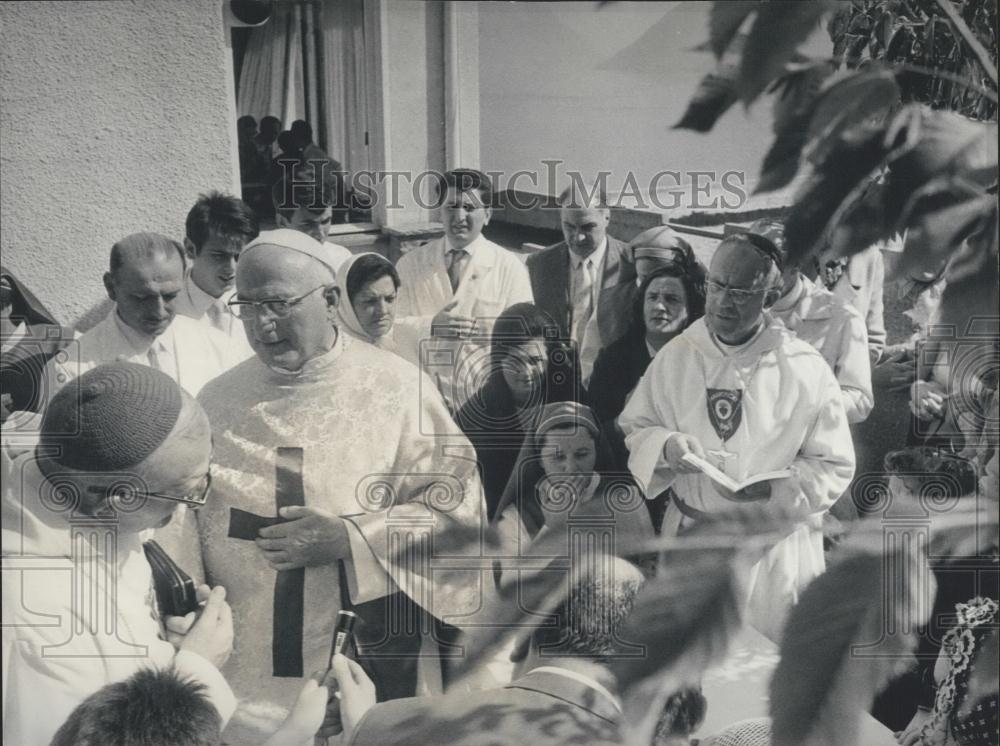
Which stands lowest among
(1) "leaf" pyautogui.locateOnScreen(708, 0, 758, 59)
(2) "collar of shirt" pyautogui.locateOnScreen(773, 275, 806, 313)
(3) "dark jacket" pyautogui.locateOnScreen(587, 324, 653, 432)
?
(3) "dark jacket" pyautogui.locateOnScreen(587, 324, 653, 432)

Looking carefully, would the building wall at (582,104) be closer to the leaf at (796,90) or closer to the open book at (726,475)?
the open book at (726,475)

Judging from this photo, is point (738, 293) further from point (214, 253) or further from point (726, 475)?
point (214, 253)

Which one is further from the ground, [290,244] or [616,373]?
[290,244]

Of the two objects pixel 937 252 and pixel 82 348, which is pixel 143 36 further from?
pixel 937 252

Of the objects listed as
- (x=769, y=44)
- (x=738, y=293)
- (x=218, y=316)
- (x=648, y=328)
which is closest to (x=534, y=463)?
(x=648, y=328)

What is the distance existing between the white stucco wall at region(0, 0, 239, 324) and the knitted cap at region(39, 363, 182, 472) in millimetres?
217

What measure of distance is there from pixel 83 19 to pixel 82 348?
96 centimetres

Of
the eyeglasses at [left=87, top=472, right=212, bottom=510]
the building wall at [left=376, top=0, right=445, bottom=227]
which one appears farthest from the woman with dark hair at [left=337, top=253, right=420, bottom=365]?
the eyeglasses at [left=87, top=472, right=212, bottom=510]

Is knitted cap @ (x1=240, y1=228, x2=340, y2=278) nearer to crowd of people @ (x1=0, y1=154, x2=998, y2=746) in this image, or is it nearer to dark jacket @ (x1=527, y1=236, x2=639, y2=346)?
crowd of people @ (x1=0, y1=154, x2=998, y2=746)

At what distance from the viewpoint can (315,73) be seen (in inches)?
149

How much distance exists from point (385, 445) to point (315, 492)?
255 mm

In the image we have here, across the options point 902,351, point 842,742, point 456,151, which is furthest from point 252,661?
point 842,742

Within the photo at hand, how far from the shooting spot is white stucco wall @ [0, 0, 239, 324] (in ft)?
12.3

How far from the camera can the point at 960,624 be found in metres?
4.02
